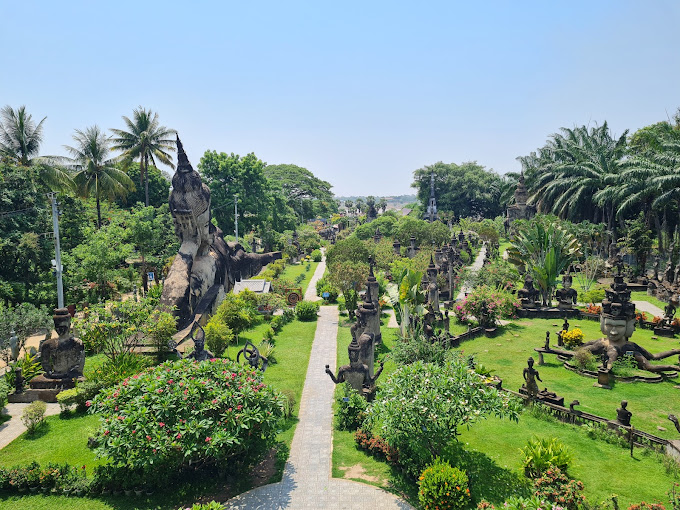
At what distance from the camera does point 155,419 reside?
10383 millimetres

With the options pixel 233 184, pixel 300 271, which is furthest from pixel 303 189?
pixel 300 271

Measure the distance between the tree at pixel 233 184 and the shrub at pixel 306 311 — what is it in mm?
23043

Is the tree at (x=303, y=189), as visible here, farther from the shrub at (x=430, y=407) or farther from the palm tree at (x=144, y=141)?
the shrub at (x=430, y=407)

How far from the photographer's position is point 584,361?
17.9 m

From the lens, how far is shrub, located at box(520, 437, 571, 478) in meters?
10.8

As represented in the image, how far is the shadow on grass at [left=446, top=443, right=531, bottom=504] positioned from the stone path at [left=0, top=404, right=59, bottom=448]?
42.3 feet

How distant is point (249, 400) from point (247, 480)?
216cm

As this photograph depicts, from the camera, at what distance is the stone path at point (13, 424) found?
13.8 metres

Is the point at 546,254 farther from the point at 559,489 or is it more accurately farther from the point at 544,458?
the point at 559,489

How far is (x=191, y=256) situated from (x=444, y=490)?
18263mm

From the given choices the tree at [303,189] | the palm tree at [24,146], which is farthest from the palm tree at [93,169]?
the tree at [303,189]

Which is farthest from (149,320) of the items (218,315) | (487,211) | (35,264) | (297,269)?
(487,211)

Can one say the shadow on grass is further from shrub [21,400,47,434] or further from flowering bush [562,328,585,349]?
shrub [21,400,47,434]

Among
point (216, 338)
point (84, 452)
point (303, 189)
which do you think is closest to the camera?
point (84, 452)
